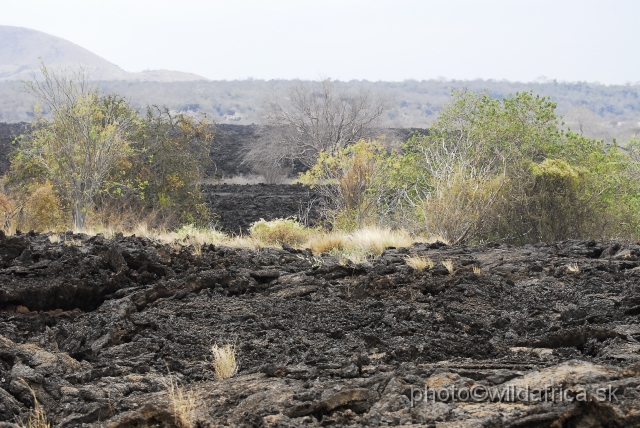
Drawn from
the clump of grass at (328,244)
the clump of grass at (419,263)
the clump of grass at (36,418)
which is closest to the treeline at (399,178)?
the clump of grass at (328,244)

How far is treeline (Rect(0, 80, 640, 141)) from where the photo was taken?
76.9m

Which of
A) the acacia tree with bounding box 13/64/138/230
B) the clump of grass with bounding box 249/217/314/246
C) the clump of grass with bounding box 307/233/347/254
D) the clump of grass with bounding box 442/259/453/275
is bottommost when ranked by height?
the clump of grass with bounding box 249/217/314/246

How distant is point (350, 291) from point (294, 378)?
316 centimetres

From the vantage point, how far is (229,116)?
276ft

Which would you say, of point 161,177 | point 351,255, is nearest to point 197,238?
point 351,255

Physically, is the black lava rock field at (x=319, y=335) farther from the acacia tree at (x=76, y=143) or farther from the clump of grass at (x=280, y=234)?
the acacia tree at (x=76, y=143)

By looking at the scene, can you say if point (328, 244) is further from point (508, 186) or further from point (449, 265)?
point (508, 186)

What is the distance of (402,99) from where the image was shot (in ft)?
337

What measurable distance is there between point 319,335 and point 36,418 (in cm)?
255

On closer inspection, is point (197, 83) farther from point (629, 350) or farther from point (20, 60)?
point (629, 350)

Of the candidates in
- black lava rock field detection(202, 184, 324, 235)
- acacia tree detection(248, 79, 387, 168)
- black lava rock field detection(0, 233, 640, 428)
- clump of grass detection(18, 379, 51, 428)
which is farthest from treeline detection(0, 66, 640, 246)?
acacia tree detection(248, 79, 387, 168)

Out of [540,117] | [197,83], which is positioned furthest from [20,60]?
[540,117]

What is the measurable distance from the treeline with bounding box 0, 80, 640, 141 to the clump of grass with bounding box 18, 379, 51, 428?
6048cm

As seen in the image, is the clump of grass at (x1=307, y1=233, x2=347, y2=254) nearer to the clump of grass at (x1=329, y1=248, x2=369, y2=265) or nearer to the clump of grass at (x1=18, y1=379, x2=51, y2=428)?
the clump of grass at (x1=329, y1=248, x2=369, y2=265)
